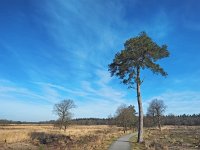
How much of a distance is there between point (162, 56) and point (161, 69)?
1.40 m

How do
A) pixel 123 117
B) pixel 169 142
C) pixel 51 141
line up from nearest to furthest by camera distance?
pixel 169 142
pixel 51 141
pixel 123 117

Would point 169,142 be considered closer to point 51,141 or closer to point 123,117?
point 51,141

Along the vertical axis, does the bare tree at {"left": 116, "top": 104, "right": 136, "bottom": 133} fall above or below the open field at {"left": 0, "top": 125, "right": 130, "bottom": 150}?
above

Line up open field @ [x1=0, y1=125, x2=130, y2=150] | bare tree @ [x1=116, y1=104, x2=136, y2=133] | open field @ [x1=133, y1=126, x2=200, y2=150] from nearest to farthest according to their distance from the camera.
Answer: open field @ [x1=133, y1=126, x2=200, y2=150] → open field @ [x1=0, y1=125, x2=130, y2=150] → bare tree @ [x1=116, y1=104, x2=136, y2=133]

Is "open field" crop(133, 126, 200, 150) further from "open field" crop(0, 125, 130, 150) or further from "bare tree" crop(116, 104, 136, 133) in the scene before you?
"bare tree" crop(116, 104, 136, 133)

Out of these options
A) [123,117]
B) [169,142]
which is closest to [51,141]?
[169,142]

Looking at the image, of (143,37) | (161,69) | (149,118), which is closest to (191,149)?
(161,69)

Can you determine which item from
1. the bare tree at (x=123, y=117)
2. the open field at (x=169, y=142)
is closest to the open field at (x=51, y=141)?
the open field at (x=169, y=142)

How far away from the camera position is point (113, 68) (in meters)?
29.0

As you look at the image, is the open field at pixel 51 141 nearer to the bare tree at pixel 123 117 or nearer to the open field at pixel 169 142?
the open field at pixel 169 142

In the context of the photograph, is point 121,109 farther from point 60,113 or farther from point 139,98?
point 139,98

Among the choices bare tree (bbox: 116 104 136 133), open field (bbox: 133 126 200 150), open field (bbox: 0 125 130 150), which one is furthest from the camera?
bare tree (bbox: 116 104 136 133)

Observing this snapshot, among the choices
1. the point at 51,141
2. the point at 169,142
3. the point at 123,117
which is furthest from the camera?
the point at 123,117

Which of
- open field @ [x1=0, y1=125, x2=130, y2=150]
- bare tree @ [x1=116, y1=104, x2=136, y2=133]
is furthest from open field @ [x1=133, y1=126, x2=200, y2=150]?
bare tree @ [x1=116, y1=104, x2=136, y2=133]
